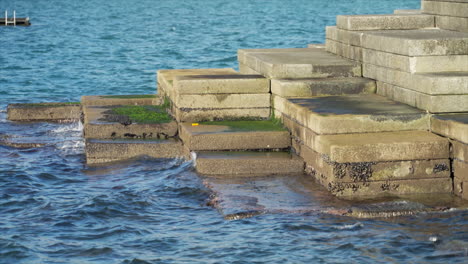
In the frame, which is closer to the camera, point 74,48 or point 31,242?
point 31,242

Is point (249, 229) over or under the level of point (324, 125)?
under

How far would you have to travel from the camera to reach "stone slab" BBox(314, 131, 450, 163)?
1102cm

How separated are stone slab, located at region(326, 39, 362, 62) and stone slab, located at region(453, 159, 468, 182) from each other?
3.80 meters

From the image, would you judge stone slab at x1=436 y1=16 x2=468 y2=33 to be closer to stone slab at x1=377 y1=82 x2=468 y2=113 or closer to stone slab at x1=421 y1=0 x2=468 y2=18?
stone slab at x1=421 y1=0 x2=468 y2=18

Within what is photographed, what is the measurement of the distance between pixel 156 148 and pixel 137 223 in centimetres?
339

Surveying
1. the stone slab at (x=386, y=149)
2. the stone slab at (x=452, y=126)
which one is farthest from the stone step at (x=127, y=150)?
the stone slab at (x=452, y=126)

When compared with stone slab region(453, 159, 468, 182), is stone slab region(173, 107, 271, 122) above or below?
above

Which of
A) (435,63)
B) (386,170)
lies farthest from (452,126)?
(435,63)

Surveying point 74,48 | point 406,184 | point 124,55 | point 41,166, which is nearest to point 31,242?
point 41,166

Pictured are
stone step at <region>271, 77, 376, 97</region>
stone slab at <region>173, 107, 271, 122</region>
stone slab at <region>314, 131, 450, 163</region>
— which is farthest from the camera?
stone slab at <region>173, 107, 271, 122</region>

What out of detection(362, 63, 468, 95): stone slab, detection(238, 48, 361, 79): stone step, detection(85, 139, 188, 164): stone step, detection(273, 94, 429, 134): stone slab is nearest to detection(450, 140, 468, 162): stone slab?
detection(273, 94, 429, 134): stone slab

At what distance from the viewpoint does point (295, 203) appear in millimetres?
10977

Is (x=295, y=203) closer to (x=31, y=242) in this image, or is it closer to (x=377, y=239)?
(x=377, y=239)

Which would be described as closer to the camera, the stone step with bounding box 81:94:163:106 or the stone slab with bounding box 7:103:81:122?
the stone step with bounding box 81:94:163:106
